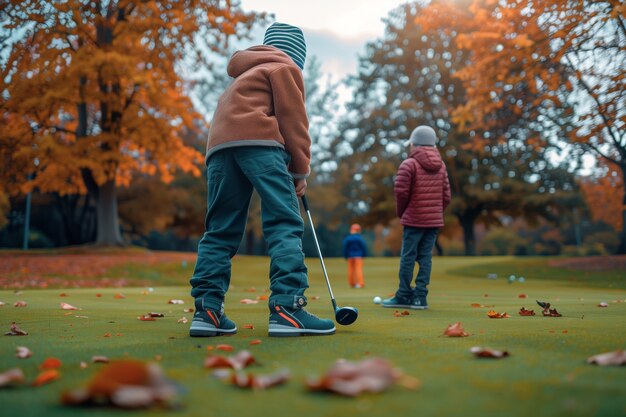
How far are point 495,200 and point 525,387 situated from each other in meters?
28.5

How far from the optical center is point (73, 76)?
49.0ft

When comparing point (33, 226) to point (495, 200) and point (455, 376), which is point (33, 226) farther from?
point (455, 376)

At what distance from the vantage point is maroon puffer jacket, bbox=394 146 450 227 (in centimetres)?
622

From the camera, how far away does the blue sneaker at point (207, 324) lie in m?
3.53

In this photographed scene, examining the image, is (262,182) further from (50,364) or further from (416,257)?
(416,257)

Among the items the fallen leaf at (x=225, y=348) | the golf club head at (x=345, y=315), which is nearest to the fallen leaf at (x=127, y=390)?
the fallen leaf at (x=225, y=348)

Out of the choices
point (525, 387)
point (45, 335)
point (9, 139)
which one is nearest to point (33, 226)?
point (9, 139)

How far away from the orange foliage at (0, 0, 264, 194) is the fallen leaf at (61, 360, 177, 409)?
12.5 m

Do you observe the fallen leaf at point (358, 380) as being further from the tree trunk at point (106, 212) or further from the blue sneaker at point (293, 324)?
the tree trunk at point (106, 212)

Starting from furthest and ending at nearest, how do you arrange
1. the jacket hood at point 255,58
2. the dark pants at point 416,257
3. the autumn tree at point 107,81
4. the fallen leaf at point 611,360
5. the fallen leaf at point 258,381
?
the autumn tree at point 107,81 < the dark pants at point 416,257 < the jacket hood at point 255,58 < the fallen leaf at point 611,360 < the fallen leaf at point 258,381

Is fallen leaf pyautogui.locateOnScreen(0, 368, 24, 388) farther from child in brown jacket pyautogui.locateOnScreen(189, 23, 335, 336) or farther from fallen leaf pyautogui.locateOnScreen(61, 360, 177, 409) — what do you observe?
child in brown jacket pyautogui.locateOnScreen(189, 23, 335, 336)

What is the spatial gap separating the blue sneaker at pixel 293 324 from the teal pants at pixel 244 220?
5 cm

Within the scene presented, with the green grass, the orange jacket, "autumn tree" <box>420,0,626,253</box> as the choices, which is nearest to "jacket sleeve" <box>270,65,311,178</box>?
the orange jacket

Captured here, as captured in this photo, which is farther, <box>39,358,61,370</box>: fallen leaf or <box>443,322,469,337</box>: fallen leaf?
<box>443,322,469,337</box>: fallen leaf
